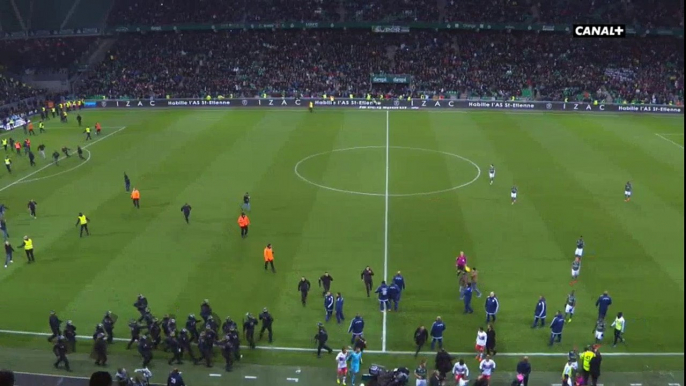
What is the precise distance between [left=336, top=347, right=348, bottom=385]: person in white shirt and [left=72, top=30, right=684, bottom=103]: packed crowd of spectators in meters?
51.8

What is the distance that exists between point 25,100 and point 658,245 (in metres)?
61.5

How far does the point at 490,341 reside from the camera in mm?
20203

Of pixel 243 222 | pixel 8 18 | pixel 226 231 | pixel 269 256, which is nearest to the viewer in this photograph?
pixel 269 256

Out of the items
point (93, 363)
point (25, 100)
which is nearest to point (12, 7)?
point (25, 100)

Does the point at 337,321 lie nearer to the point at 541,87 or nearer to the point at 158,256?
the point at 158,256

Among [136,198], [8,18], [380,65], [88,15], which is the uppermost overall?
[88,15]

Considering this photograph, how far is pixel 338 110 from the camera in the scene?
213 ft

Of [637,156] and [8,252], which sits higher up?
[637,156]

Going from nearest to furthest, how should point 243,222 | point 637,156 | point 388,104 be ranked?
point 243,222 → point 637,156 → point 388,104

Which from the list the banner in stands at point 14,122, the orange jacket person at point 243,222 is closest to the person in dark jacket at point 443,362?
the orange jacket person at point 243,222

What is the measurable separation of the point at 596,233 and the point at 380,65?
47.2 meters

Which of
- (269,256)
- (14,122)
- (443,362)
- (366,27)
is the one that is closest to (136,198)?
(269,256)

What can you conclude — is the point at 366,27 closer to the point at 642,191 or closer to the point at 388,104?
the point at 388,104

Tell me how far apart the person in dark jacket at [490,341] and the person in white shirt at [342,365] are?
4768mm
